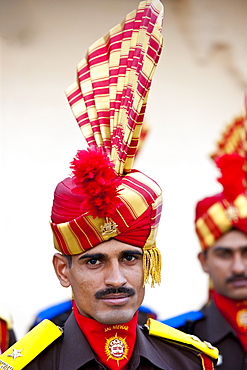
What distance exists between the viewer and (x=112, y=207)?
3.17 m

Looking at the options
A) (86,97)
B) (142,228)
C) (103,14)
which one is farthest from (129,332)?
(103,14)

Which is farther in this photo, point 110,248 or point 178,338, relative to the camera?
point 178,338

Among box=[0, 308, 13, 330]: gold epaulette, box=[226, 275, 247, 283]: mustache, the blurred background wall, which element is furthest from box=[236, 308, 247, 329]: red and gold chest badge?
the blurred background wall

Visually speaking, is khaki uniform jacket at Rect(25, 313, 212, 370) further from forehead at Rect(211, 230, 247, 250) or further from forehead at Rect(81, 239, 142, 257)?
forehead at Rect(211, 230, 247, 250)

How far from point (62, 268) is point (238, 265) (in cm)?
156

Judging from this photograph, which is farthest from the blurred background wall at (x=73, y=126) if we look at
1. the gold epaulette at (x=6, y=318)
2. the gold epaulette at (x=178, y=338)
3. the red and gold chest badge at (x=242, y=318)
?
the gold epaulette at (x=178, y=338)

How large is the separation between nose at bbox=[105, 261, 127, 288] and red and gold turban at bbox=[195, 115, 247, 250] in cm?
156

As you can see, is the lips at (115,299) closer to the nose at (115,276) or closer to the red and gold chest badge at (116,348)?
the nose at (115,276)

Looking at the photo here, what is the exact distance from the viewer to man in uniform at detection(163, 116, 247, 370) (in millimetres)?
4625

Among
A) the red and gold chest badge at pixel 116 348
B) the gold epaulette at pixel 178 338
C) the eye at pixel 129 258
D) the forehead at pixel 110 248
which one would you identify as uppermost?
the forehead at pixel 110 248

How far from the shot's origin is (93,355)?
10.7ft

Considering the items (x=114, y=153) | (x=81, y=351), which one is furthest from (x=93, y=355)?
(x=114, y=153)

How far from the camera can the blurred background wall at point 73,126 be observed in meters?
8.21

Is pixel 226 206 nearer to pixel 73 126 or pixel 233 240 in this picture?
pixel 233 240
